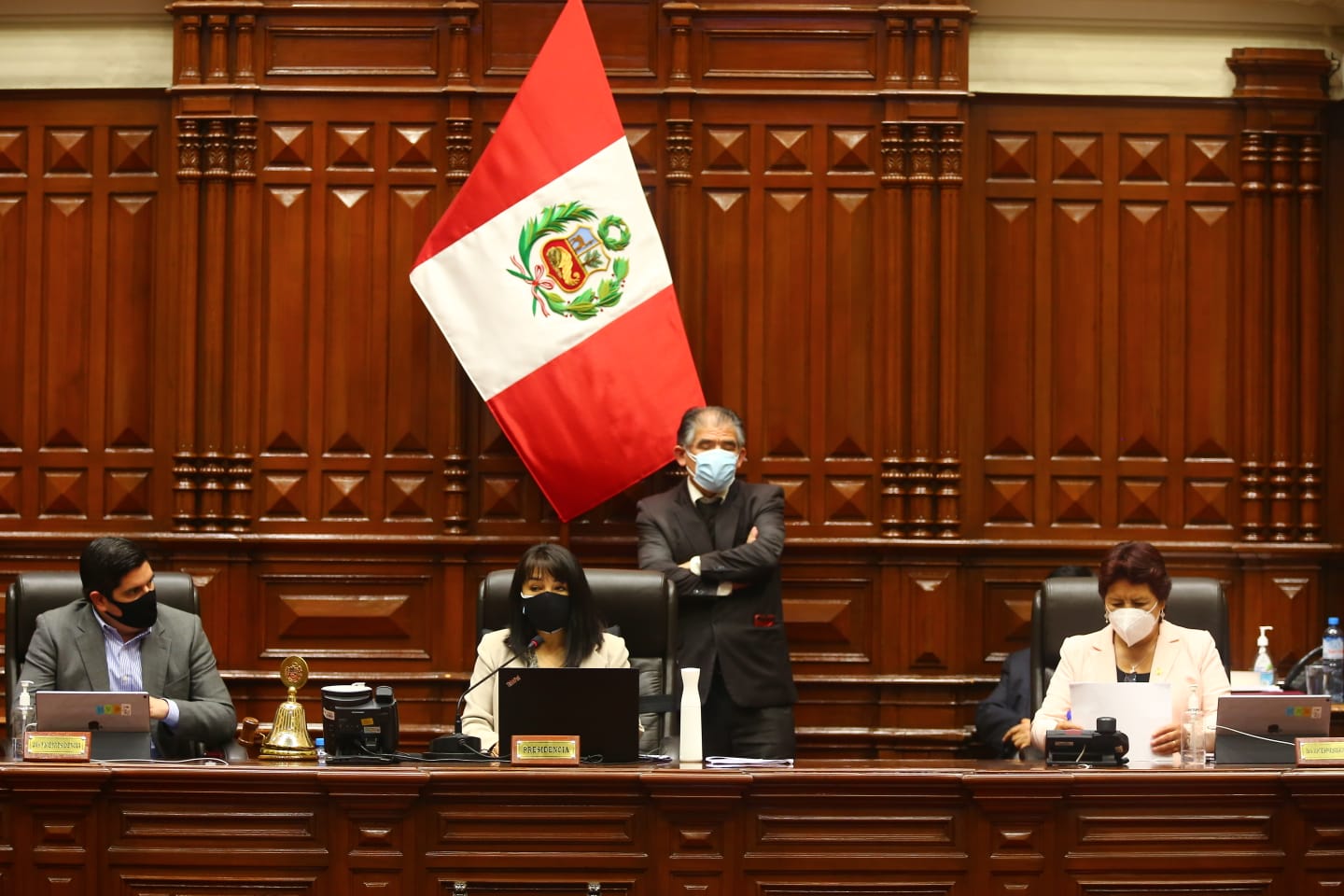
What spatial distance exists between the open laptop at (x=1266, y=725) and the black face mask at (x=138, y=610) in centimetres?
297

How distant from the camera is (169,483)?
23.5ft

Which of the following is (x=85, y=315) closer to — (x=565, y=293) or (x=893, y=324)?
(x=565, y=293)

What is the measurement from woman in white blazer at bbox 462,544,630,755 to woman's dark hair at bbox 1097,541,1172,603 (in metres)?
1.44

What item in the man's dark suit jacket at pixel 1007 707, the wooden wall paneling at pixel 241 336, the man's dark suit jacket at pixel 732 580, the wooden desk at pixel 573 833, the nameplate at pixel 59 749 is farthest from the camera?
the wooden wall paneling at pixel 241 336

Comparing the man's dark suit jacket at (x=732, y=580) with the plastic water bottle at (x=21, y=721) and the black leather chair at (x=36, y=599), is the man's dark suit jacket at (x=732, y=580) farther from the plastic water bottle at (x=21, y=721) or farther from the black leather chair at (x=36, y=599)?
the plastic water bottle at (x=21, y=721)

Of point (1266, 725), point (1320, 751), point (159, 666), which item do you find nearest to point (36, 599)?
point (159, 666)

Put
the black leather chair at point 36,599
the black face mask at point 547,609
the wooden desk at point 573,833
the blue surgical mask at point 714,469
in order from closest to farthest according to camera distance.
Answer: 1. the wooden desk at point 573,833
2. the black face mask at point 547,609
3. the black leather chair at point 36,599
4. the blue surgical mask at point 714,469

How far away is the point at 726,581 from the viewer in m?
6.09

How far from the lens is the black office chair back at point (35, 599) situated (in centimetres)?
531

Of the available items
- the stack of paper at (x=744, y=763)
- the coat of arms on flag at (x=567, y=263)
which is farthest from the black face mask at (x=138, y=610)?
the coat of arms on flag at (x=567, y=263)

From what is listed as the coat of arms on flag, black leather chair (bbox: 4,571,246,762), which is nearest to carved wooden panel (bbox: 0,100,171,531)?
the coat of arms on flag

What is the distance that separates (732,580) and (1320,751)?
2.19 m

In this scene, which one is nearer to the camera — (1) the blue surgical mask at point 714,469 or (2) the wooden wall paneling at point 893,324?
(1) the blue surgical mask at point 714,469

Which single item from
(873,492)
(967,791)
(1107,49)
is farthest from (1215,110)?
(967,791)
